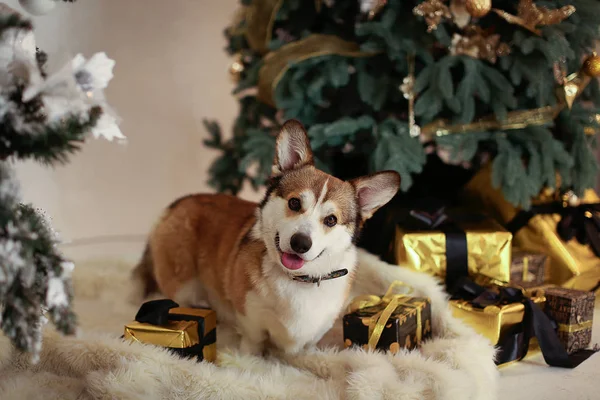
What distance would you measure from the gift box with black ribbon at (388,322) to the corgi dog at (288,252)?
0.21 feet

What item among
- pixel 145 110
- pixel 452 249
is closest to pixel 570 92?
pixel 452 249

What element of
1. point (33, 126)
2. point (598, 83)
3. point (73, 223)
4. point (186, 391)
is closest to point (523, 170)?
point (598, 83)

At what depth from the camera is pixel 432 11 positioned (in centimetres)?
160

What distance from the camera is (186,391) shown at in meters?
1.08

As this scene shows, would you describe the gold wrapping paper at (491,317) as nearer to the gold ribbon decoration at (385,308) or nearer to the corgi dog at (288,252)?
the gold ribbon decoration at (385,308)

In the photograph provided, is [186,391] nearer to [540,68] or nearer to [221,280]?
[221,280]

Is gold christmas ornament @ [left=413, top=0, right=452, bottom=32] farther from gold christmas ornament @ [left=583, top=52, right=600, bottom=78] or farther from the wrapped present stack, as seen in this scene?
the wrapped present stack

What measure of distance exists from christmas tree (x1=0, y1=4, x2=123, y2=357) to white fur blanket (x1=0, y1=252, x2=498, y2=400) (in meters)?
0.40

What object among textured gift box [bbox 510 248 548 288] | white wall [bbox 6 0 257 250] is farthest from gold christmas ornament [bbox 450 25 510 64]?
white wall [bbox 6 0 257 250]

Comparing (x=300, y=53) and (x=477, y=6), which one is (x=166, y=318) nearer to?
(x=300, y=53)

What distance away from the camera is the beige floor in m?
1.25

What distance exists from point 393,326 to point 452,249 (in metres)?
0.47

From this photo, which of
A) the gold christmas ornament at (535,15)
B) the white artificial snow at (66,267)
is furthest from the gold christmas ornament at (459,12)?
the white artificial snow at (66,267)

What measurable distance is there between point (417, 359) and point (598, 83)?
1.28 meters
